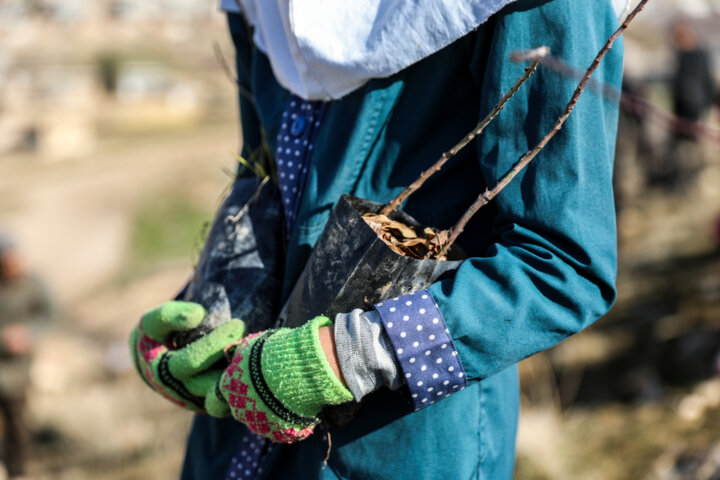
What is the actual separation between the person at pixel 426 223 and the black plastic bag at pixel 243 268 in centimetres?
4

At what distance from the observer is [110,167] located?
59.8 ft

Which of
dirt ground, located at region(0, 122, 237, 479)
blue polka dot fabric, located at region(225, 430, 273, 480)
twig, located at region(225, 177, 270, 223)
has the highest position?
twig, located at region(225, 177, 270, 223)

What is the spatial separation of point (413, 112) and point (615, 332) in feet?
11.8

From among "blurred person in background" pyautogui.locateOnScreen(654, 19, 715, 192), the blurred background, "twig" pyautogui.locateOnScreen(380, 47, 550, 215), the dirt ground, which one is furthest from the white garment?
"blurred person in background" pyautogui.locateOnScreen(654, 19, 715, 192)

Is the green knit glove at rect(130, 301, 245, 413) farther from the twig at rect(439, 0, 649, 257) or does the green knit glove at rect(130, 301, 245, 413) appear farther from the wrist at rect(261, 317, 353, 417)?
the twig at rect(439, 0, 649, 257)

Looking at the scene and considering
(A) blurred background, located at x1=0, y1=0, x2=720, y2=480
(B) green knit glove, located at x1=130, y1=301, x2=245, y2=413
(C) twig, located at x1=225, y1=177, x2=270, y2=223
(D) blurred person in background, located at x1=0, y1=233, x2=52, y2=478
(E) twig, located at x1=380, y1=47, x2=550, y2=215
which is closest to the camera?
(E) twig, located at x1=380, y1=47, x2=550, y2=215

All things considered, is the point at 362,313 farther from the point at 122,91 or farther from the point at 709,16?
the point at 122,91

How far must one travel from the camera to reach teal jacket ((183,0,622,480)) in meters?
1.01

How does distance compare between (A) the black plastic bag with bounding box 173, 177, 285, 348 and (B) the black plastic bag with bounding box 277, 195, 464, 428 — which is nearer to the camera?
(B) the black plastic bag with bounding box 277, 195, 464, 428

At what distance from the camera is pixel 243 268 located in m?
1.27

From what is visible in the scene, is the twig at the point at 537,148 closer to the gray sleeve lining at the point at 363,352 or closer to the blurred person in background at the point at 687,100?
the gray sleeve lining at the point at 363,352

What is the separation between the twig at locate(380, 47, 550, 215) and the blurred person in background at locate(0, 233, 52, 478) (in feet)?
16.4

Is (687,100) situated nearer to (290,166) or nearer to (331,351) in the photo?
(290,166)

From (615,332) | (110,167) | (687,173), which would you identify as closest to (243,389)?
(615,332)
